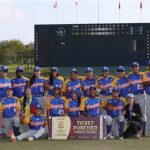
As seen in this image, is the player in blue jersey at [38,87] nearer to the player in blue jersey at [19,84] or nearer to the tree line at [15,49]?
the player in blue jersey at [19,84]

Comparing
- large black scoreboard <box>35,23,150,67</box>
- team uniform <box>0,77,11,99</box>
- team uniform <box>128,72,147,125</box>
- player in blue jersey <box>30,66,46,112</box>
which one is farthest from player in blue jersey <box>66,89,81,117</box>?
large black scoreboard <box>35,23,150,67</box>

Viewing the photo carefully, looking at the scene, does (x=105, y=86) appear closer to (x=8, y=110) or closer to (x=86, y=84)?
(x=86, y=84)

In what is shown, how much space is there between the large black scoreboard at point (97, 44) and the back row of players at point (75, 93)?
9632 millimetres

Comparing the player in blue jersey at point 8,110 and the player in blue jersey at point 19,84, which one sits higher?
the player in blue jersey at point 19,84

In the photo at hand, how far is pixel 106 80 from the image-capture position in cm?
1023

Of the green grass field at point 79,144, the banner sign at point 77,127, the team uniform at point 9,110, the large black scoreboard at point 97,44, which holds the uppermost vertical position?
the large black scoreboard at point 97,44

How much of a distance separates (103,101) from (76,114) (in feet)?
2.21

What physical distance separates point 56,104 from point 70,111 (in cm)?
34

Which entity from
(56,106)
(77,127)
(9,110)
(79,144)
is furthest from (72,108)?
(9,110)

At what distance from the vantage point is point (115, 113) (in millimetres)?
9734

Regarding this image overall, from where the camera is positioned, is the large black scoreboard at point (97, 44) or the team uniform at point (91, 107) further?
the large black scoreboard at point (97, 44)

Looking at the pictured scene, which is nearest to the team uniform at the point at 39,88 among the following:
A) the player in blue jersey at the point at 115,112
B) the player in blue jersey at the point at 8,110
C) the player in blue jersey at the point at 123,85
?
the player in blue jersey at the point at 8,110

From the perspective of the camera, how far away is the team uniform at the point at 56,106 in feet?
31.9

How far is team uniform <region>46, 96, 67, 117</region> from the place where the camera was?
9.73m
